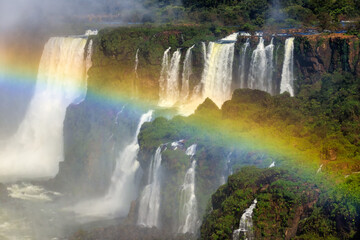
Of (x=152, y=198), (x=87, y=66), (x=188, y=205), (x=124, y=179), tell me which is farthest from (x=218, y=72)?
(x=188, y=205)

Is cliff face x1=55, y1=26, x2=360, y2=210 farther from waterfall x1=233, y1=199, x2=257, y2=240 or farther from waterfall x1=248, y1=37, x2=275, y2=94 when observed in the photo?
waterfall x1=233, y1=199, x2=257, y2=240

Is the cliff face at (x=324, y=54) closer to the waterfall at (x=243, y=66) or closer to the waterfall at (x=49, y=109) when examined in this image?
the waterfall at (x=243, y=66)

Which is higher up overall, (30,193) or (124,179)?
(124,179)

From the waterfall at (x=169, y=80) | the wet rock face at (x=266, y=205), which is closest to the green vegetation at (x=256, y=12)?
the waterfall at (x=169, y=80)

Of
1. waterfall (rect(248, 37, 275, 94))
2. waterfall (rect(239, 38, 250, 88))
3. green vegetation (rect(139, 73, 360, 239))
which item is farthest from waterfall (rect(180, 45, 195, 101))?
green vegetation (rect(139, 73, 360, 239))

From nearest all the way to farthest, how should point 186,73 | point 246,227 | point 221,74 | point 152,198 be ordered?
1. point 246,227
2. point 152,198
3. point 221,74
4. point 186,73

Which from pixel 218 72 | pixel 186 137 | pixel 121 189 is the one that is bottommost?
pixel 121 189

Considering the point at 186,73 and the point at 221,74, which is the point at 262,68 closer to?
the point at 221,74
